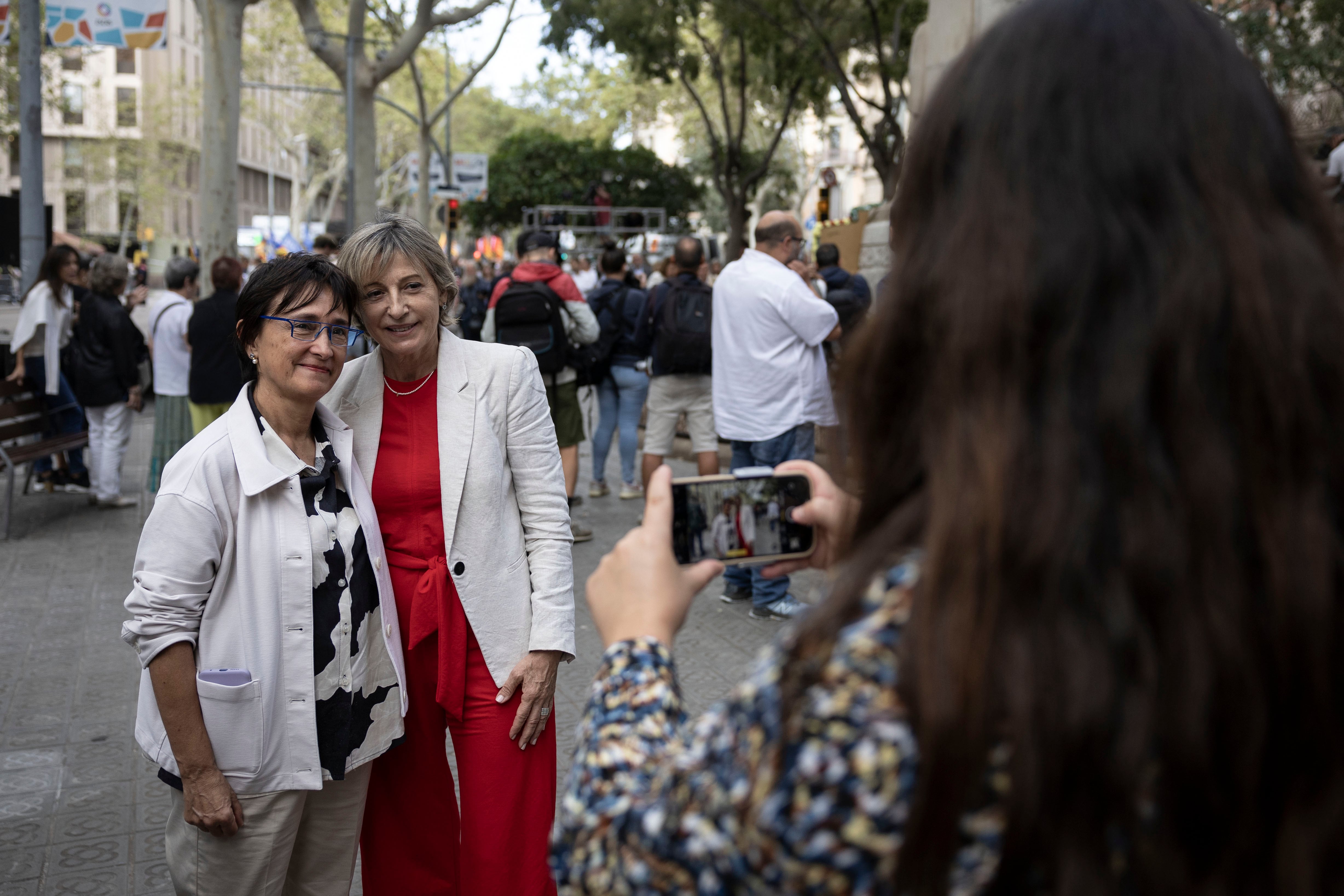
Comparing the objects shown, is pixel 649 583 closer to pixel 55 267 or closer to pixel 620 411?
pixel 620 411

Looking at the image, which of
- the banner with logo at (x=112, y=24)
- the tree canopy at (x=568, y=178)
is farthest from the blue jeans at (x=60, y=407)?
the tree canopy at (x=568, y=178)

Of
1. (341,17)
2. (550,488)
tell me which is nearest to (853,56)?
(341,17)

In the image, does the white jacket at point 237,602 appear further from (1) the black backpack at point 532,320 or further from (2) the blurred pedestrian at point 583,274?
Answer: (2) the blurred pedestrian at point 583,274

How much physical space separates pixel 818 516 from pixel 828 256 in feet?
31.2

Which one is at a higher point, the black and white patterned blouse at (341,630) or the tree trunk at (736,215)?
the tree trunk at (736,215)

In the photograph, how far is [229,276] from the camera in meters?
8.66

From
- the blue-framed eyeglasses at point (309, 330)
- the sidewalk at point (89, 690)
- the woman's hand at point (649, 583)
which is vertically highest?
the blue-framed eyeglasses at point (309, 330)

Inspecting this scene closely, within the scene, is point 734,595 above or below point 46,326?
below

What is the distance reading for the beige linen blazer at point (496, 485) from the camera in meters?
2.83

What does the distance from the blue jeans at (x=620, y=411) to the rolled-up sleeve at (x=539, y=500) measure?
6.74m

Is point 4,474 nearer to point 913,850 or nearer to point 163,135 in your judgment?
point 913,850

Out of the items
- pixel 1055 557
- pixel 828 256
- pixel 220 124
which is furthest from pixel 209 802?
pixel 220 124

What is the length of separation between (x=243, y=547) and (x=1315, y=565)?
2.03 metres

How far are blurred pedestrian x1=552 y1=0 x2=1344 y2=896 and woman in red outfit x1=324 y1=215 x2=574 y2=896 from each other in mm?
1817
